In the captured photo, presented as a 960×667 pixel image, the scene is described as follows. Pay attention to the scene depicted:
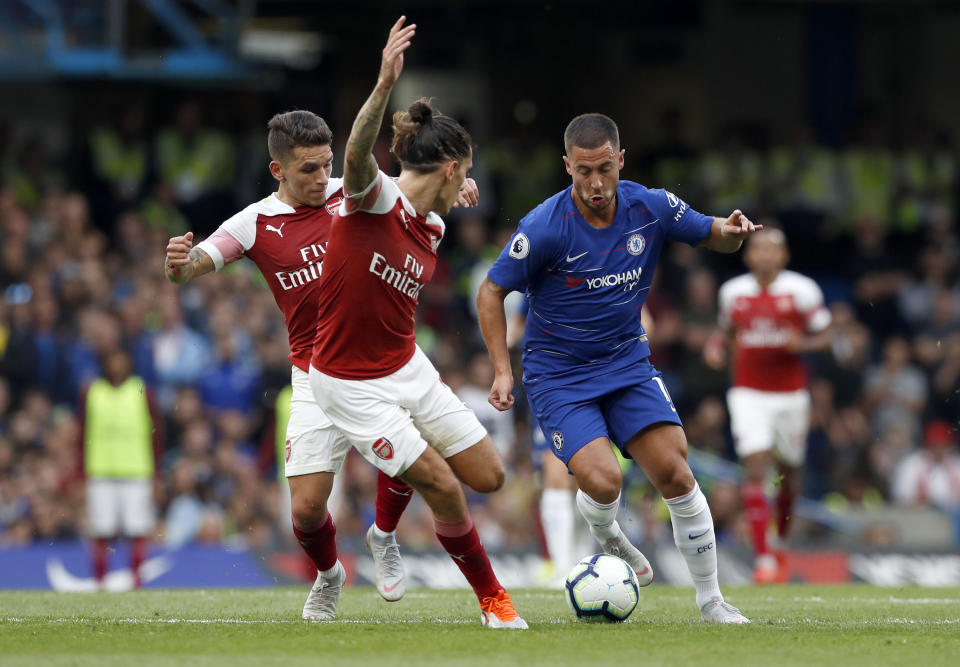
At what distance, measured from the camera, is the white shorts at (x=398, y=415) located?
7.43m

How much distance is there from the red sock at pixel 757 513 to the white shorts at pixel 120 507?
5397 millimetres

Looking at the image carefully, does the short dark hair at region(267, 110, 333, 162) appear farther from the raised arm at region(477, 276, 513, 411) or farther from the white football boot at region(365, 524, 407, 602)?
the white football boot at region(365, 524, 407, 602)

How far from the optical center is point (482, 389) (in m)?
15.8

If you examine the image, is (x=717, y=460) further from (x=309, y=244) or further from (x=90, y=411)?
(x=309, y=244)

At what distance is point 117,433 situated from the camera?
14508mm

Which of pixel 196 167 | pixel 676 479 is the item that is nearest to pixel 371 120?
pixel 676 479

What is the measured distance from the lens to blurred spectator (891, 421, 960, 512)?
662 inches

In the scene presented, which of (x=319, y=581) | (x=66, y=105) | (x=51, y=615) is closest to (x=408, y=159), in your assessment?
(x=319, y=581)

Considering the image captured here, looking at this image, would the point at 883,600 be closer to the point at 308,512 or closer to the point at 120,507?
the point at 308,512

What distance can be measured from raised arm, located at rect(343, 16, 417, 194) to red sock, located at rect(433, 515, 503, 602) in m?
1.68

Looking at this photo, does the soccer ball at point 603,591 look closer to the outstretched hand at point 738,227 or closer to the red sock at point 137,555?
the outstretched hand at point 738,227

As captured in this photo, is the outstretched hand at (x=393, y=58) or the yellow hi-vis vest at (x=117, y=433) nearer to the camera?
the outstretched hand at (x=393, y=58)

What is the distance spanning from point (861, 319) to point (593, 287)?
11.8 metres

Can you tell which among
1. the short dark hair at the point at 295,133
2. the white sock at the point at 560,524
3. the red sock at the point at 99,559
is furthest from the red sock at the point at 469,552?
the red sock at the point at 99,559
